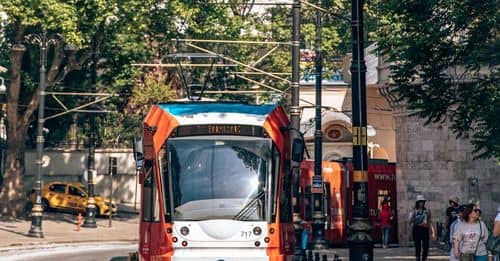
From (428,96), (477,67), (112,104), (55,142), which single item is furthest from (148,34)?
(477,67)

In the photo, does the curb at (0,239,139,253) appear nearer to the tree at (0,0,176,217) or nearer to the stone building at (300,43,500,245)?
the tree at (0,0,176,217)

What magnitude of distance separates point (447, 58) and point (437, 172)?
39.7 ft

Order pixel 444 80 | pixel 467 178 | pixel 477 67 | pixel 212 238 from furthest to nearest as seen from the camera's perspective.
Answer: pixel 467 178, pixel 444 80, pixel 477 67, pixel 212 238

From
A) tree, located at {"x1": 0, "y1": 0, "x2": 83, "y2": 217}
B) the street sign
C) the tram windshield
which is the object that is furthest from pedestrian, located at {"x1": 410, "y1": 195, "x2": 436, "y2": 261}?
tree, located at {"x1": 0, "y1": 0, "x2": 83, "y2": 217}

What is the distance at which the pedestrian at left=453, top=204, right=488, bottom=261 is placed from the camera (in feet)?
54.9

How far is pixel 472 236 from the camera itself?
16719 mm

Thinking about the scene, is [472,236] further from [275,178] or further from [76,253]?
[76,253]

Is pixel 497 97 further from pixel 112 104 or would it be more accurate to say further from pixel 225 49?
pixel 112 104

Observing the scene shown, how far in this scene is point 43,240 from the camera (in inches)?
1483

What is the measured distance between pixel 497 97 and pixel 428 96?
2.37 m

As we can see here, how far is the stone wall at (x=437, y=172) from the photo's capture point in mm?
31391

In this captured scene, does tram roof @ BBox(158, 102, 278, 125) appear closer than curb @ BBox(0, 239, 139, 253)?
Yes

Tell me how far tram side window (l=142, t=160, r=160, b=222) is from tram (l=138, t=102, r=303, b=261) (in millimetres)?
17

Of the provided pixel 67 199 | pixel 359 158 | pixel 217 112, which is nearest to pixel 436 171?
pixel 359 158
